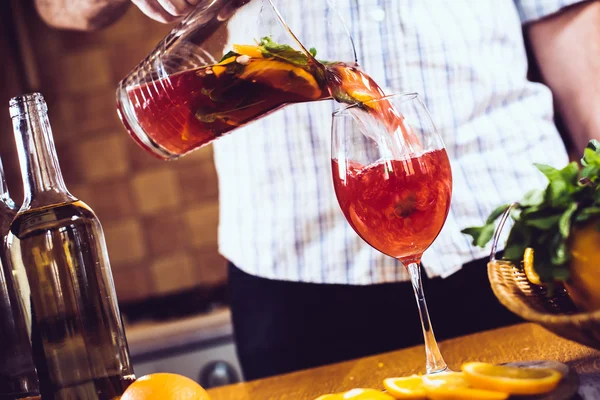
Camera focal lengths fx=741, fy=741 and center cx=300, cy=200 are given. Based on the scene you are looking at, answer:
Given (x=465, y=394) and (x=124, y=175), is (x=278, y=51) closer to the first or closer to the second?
(x=465, y=394)

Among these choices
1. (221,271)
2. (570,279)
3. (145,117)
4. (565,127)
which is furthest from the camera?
(221,271)

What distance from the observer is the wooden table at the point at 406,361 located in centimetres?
77

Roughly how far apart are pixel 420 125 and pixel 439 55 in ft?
1.48

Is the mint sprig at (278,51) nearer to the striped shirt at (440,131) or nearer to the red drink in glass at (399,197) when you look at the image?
the red drink in glass at (399,197)

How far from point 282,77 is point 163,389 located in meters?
0.35

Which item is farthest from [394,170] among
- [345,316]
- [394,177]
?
[345,316]

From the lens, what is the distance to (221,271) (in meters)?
2.66

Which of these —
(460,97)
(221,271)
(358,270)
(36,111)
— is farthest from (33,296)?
(221,271)

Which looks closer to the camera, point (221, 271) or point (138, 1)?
point (138, 1)

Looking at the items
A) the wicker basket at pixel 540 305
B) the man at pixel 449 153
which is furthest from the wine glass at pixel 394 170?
the man at pixel 449 153

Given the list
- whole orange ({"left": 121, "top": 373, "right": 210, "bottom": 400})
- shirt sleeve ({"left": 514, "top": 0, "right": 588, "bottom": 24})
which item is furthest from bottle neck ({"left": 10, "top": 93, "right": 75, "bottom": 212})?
shirt sleeve ({"left": 514, "top": 0, "right": 588, "bottom": 24})

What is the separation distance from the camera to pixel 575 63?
121 centimetres

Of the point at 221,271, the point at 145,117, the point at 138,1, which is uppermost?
the point at 138,1

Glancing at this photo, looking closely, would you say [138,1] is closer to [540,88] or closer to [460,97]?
[460,97]
